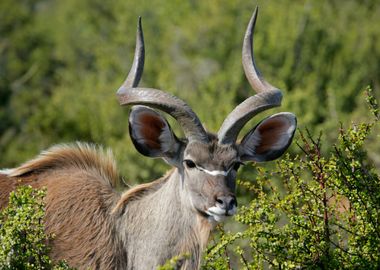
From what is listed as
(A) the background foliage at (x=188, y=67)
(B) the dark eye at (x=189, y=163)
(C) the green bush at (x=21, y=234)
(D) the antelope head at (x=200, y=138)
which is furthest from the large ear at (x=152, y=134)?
Result: (A) the background foliage at (x=188, y=67)

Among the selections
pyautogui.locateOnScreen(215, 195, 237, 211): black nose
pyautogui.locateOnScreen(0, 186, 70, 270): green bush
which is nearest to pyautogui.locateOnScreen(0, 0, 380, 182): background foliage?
pyautogui.locateOnScreen(215, 195, 237, 211): black nose

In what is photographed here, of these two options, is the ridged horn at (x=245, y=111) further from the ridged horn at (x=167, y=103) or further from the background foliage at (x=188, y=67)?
the background foliage at (x=188, y=67)

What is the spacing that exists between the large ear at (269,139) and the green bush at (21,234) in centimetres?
163

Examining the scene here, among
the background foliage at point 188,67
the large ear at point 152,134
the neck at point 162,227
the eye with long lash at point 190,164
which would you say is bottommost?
the background foliage at point 188,67

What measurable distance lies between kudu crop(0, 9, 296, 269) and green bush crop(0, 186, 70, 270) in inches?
29.3

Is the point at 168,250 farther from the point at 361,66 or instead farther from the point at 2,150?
the point at 361,66

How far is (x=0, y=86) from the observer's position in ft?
51.5

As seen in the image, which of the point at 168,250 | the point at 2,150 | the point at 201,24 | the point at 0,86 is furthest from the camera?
the point at 201,24

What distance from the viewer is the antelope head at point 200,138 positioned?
5773 mm

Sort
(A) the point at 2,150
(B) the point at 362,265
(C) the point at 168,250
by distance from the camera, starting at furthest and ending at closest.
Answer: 1. (A) the point at 2,150
2. (C) the point at 168,250
3. (B) the point at 362,265

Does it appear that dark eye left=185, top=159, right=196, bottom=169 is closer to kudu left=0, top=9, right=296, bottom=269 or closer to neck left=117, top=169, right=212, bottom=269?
kudu left=0, top=9, right=296, bottom=269

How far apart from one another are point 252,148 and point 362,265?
3.96ft

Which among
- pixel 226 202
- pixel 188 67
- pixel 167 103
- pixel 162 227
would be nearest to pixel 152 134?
pixel 167 103

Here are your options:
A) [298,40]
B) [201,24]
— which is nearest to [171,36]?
[201,24]
